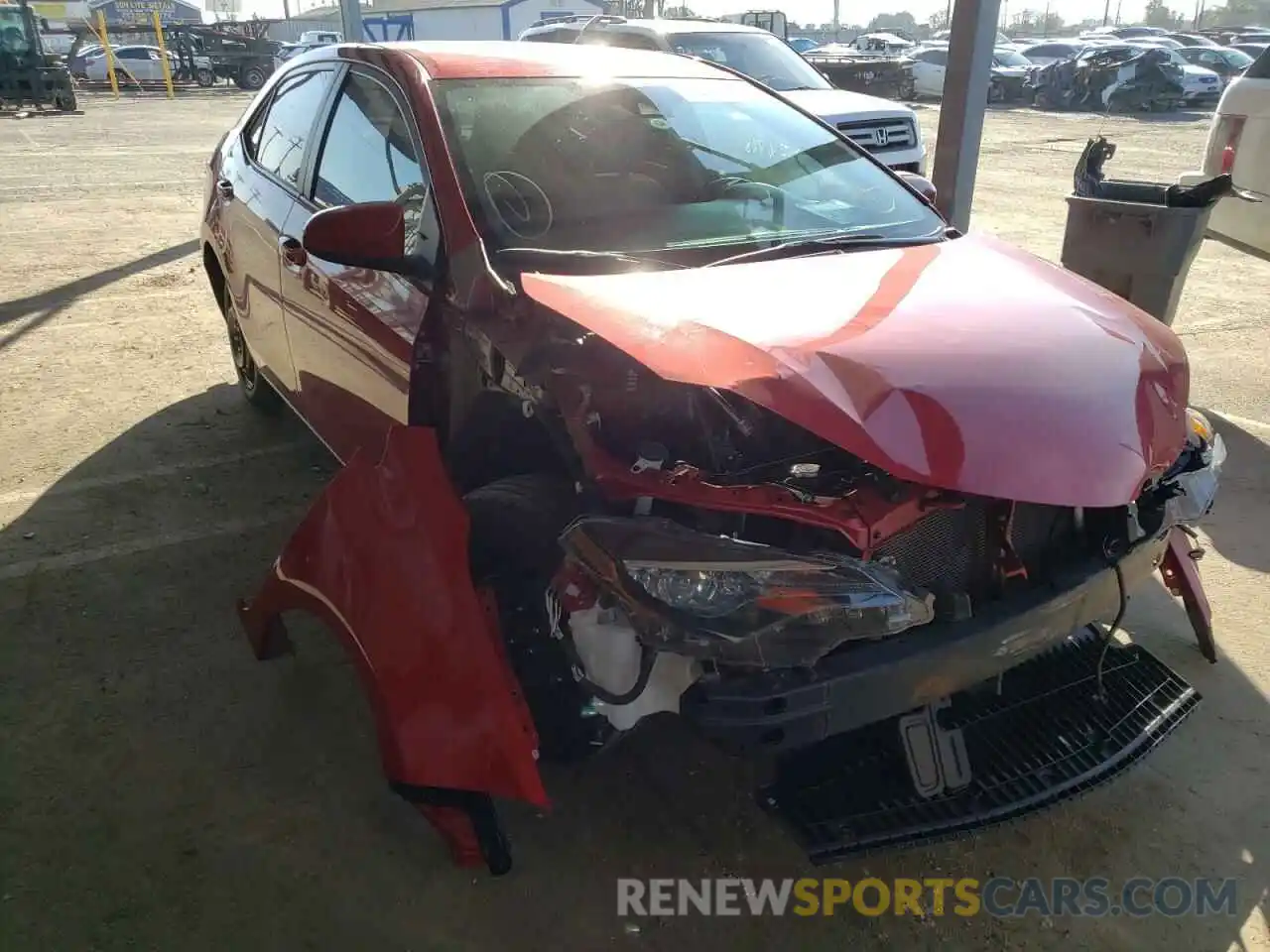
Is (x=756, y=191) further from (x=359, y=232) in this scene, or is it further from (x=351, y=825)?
(x=351, y=825)

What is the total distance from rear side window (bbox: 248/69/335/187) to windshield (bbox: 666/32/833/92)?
576 cm

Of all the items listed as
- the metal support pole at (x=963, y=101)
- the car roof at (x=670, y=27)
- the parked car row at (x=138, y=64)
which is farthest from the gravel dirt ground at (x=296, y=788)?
the parked car row at (x=138, y=64)

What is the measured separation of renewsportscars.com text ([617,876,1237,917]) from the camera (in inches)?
88.8

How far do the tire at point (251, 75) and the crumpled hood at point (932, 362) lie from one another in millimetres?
33054

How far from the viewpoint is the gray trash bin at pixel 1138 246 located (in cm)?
467

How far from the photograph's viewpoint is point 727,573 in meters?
1.91

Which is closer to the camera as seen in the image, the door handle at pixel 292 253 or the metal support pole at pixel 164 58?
the door handle at pixel 292 253

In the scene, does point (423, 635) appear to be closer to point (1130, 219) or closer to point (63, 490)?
point (63, 490)

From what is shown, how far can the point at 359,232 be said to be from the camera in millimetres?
2574

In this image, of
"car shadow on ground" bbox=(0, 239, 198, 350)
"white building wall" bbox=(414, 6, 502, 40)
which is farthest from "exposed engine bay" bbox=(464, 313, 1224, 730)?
"white building wall" bbox=(414, 6, 502, 40)

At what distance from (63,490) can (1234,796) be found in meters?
4.48

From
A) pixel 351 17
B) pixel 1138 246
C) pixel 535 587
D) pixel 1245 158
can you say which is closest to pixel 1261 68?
pixel 1245 158

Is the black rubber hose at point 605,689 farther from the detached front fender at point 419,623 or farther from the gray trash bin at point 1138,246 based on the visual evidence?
the gray trash bin at point 1138,246

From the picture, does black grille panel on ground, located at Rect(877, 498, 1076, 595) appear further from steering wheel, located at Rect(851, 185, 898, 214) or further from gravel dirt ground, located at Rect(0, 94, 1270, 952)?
steering wheel, located at Rect(851, 185, 898, 214)
